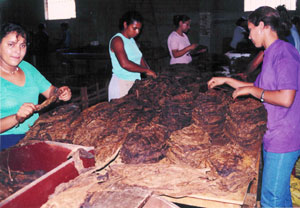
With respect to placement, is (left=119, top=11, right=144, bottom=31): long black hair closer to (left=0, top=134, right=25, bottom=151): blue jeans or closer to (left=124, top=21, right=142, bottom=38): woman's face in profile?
(left=124, top=21, right=142, bottom=38): woman's face in profile

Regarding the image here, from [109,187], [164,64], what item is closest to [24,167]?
[109,187]

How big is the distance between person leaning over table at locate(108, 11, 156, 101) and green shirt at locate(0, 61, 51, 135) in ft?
3.90

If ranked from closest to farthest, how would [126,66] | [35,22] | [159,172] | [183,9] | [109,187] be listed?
[109,187]
[159,172]
[126,66]
[183,9]
[35,22]

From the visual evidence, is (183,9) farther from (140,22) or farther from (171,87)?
(171,87)

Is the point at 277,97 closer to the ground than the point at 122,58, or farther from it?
closer to the ground

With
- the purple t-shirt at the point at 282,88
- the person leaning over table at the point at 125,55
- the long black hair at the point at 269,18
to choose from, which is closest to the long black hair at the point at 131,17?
the person leaning over table at the point at 125,55

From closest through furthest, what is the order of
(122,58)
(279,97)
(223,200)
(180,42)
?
(223,200) < (279,97) < (122,58) < (180,42)

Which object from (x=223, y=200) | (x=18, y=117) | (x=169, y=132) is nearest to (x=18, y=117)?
(x=18, y=117)

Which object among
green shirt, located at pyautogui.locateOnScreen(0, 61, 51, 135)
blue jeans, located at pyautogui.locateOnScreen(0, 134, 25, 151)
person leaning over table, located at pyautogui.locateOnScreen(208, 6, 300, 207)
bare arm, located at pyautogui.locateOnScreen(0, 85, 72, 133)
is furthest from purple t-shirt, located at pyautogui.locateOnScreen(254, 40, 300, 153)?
blue jeans, located at pyautogui.locateOnScreen(0, 134, 25, 151)

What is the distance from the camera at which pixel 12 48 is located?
198cm

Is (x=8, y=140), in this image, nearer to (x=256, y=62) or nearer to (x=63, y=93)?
(x=63, y=93)

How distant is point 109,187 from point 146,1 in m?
10.4

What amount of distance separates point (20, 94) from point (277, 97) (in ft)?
6.41

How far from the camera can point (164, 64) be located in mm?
10781
